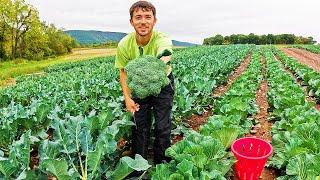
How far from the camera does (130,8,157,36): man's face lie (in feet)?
12.0

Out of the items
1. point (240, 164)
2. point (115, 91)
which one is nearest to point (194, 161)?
point (240, 164)

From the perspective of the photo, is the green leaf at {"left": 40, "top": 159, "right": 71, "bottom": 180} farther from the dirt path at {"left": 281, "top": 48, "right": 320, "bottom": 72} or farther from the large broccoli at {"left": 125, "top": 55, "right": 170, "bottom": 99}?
the dirt path at {"left": 281, "top": 48, "right": 320, "bottom": 72}

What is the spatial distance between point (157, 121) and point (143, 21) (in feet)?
3.20

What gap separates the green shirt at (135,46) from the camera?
3.83 m

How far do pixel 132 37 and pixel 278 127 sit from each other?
97.7 inches

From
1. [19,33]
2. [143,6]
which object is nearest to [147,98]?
[143,6]

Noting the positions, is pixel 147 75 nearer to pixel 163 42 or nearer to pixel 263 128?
pixel 163 42

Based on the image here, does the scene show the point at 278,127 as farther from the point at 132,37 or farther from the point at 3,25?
the point at 3,25

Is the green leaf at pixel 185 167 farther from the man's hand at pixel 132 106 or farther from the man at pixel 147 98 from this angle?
the man's hand at pixel 132 106

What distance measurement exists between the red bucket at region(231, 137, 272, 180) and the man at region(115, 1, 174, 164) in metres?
0.71

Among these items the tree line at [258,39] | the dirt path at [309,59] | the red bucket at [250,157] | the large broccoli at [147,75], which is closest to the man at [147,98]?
the large broccoli at [147,75]

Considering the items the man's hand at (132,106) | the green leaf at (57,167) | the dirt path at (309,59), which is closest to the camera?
the green leaf at (57,167)

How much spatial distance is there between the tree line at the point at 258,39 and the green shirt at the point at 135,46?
88.2 metres

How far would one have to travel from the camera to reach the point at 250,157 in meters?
3.57
